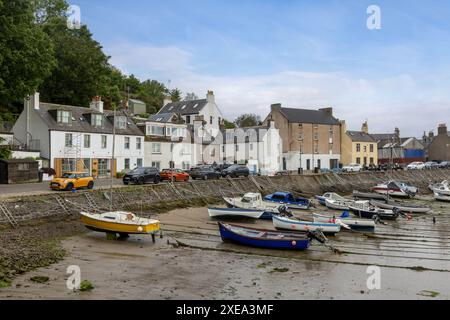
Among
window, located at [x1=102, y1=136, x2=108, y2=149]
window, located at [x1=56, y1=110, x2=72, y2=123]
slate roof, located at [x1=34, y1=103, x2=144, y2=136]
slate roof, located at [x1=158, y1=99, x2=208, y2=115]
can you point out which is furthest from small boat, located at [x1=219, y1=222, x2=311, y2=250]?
slate roof, located at [x1=158, y1=99, x2=208, y2=115]

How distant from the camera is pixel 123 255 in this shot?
2220cm

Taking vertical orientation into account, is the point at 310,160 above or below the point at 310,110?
below

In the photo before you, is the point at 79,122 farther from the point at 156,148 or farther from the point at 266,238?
the point at 266,238

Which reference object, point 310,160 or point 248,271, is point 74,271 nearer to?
point 248,271

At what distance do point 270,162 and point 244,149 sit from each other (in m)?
5.00

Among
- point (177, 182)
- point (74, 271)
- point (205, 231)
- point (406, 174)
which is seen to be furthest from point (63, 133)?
point (406, 174)

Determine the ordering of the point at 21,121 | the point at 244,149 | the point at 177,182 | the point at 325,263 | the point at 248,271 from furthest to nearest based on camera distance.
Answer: the point at 244,149
the point at 21,121
the point at 177,182
the point at 325,263
the point at 248,271

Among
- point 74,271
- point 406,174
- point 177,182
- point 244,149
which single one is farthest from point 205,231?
point 406,174

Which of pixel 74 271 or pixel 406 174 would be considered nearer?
pixel 74 271

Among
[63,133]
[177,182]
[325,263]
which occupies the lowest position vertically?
[325,263]

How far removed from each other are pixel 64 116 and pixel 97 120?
4.55 metres

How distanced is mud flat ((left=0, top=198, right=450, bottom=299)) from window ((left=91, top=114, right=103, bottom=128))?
88.0 ft

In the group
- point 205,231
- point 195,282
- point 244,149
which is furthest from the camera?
point 244,149

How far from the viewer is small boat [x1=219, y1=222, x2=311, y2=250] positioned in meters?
23.7
